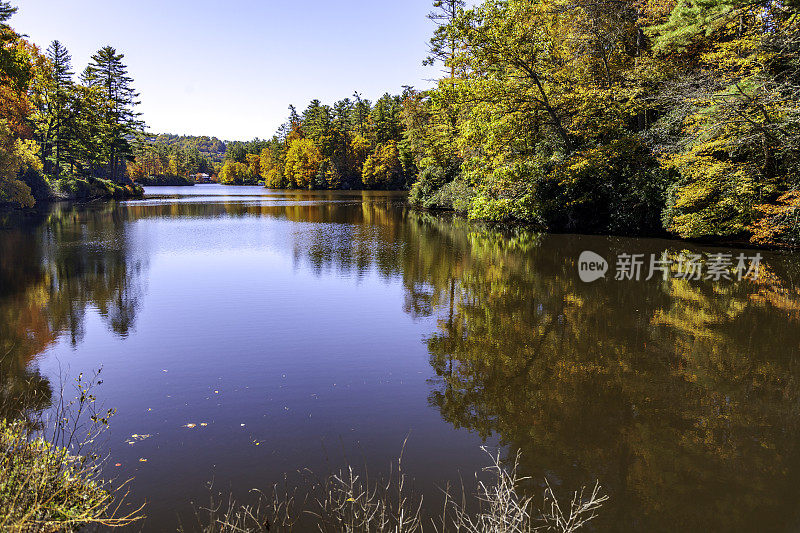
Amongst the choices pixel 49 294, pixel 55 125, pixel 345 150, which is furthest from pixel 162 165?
pixel 49 294

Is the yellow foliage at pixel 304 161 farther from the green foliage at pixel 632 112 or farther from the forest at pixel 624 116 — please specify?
the green foliage at pixel 632 112

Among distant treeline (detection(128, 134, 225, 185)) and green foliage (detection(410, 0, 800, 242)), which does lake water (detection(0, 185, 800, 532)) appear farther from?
distant treeline (detection(128, 134, 225, 185))

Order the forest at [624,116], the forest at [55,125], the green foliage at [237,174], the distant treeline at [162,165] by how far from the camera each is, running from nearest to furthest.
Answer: the forest at [624,116]
the forest at [55,125]
the distant treeline at [162,165]
the green foliage at [237,174]

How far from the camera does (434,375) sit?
7.27m

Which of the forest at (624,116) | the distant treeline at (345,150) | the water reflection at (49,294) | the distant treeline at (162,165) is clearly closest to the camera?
the water reflection at (49,294)

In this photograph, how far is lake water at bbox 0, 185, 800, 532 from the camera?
4797 millimetres

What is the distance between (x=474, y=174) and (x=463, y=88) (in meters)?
4.27

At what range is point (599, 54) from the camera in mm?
24125

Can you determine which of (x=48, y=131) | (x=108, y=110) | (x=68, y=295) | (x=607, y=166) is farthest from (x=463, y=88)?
(x=108, y=110)

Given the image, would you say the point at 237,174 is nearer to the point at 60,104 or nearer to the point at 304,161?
the point at 304,161

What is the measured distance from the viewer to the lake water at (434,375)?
15.7 feet

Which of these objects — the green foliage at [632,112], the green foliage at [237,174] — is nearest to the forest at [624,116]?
the green foliage at [632,112]

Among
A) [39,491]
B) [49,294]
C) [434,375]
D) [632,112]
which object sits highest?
[632,112]

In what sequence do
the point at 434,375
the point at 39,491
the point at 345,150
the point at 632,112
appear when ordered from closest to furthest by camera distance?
1. the point at 39,491
2. the point at 434,375
3. the point at 632,112
4. the point at 345,150
